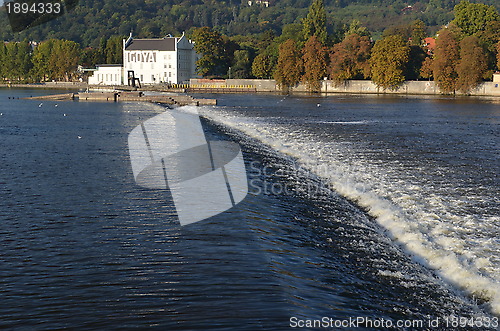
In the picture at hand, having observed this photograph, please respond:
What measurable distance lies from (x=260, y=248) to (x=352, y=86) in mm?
93639

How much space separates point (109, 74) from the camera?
120m

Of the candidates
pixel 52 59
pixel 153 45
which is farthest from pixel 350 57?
pixel 52 59

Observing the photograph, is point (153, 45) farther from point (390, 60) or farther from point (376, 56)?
point (390, 60)

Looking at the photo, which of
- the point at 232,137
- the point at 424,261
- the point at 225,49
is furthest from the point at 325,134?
the point at 225,49

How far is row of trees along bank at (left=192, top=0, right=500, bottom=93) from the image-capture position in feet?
288

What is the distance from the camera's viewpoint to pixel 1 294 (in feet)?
26.2

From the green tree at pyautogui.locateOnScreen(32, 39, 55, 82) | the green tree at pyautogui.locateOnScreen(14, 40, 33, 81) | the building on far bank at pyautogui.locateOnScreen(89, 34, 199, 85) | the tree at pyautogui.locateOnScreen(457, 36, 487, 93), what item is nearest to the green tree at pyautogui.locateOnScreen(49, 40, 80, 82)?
the green tree at pyautogui.locateOnScreen(32, 39, 55, 82)

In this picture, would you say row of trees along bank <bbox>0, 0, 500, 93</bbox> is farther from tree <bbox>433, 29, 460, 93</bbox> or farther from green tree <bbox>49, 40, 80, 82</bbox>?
green tree <bbox>49, 40, 80, 82</bbox>

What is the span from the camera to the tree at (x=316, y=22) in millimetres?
109250

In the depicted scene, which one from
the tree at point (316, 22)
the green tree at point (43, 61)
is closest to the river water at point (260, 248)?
the tree at point (316, 22)

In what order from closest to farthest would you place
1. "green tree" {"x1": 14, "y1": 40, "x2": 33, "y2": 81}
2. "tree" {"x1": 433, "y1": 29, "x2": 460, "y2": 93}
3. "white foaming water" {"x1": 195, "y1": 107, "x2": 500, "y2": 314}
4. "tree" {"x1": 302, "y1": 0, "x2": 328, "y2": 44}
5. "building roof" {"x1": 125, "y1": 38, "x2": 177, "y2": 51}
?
"white foaming water" {"x1": 195, "y1": 107, "x2": 500, "y2": 314} → "tree" {"x1": 433, "y1": 29, "x2": 460, "y2": 93} → "tree" {"x1": 302, "y1": 0, "x2": 328, "y2": 44} → "building roof" {"x1": 125, "y1": 38, "x2": 177, "y2": 51} → "green tree" {"x1": 14, "y1": 40, "x2": 33, "y2": 81}

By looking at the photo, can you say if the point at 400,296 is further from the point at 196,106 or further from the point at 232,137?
the point at 196,106

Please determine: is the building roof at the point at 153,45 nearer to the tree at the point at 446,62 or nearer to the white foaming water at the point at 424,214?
the tree at the point at 446,62

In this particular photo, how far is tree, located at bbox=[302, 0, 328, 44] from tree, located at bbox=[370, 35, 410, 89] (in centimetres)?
1758
